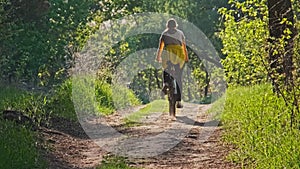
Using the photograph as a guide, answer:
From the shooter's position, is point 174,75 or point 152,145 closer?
point 152,145

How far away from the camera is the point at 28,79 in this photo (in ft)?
56.8

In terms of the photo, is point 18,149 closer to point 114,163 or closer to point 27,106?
point 114,163

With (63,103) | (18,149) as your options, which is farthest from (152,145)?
(63,103)

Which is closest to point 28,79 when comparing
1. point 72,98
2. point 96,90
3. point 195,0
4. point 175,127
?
point 96,90

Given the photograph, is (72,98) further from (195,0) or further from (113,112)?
(195,0)

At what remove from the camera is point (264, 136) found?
274 inches

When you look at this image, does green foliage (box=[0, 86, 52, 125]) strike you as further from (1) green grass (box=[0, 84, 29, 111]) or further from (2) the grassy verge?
(2) the grassy verge

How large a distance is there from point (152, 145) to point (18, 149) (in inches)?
91.9

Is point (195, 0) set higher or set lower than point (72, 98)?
higher

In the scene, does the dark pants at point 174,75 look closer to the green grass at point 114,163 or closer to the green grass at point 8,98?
the green grass at point 8,98

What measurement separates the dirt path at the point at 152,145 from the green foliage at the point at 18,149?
33 cm

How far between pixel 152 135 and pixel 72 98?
13.2 feet

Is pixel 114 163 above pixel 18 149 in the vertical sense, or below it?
below

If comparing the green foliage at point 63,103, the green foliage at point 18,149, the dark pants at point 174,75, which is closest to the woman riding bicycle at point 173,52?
the dark pants at point 174,75
